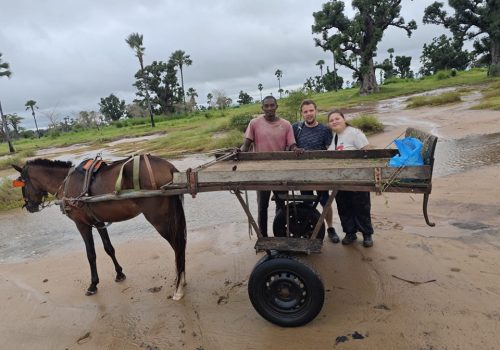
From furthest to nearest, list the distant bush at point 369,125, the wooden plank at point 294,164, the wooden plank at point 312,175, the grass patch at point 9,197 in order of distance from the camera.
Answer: the distant bush at point 369,125 → the grass patch at point 9,197 → the wooden plank at point 294,164 → the wooden plank at point 312,175

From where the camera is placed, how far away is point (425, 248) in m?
4.41

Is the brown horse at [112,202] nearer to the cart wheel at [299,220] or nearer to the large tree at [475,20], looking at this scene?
the cart wheel at [299,220]

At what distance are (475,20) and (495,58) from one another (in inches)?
155

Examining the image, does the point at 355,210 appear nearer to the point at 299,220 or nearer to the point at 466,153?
the point at 299,220

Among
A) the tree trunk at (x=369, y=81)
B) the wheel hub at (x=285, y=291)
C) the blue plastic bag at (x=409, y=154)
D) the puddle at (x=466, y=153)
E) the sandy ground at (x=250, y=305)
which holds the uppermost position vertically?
the tree trunk at (x=369, y=81)

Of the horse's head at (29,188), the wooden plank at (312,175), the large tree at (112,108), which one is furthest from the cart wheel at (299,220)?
the large tree at (112,108)

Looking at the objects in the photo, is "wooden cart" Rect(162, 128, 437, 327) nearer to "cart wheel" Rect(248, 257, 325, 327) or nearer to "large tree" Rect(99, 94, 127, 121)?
"cart wheel" Rect(248, 257, 325, 327)

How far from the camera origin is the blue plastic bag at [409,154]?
9.45ft

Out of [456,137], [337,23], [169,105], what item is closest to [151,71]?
[169,105]

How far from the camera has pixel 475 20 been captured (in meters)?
32.9

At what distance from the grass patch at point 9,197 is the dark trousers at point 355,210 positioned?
901 cm

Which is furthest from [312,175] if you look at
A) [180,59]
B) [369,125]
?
[180,59]

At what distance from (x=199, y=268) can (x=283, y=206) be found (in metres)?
1.36

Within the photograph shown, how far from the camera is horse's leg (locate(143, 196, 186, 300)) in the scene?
3.86 metres
